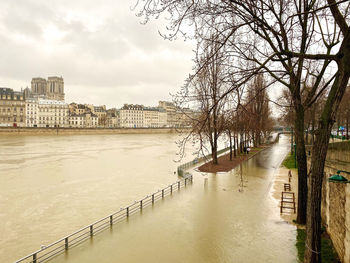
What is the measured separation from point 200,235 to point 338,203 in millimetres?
5232

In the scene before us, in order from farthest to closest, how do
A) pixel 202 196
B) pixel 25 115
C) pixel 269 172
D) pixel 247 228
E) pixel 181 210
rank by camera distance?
1. pixel 25 115
2. pixel 269 172
3. pixel 202 196
4. pixel 181 210
5. pixel 247 228

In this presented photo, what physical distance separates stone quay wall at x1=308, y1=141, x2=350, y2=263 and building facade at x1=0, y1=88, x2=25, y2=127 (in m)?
131

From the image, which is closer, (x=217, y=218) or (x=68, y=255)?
(x=68, y=255)

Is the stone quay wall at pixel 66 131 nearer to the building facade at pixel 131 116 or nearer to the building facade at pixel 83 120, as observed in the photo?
the building facade at pixel 83 120

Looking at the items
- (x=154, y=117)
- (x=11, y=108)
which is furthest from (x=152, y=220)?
(x=154, y=117)

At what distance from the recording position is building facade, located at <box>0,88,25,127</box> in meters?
118

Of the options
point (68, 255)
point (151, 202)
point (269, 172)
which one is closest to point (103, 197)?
point (151, 202)

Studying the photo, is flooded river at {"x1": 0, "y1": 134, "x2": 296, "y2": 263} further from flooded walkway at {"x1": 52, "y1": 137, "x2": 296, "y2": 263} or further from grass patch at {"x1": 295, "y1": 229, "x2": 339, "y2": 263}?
grass patch at {"x1": 295, "y1": 229, "x2": 339, "y2": 263}

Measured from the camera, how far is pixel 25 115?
124 m

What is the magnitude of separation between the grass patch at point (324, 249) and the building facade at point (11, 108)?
130 m

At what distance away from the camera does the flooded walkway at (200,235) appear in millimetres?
9266

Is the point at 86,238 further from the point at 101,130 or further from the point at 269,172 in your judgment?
the point at 101,130

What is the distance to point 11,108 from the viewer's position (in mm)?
119375

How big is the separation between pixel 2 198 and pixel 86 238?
34.0ft
